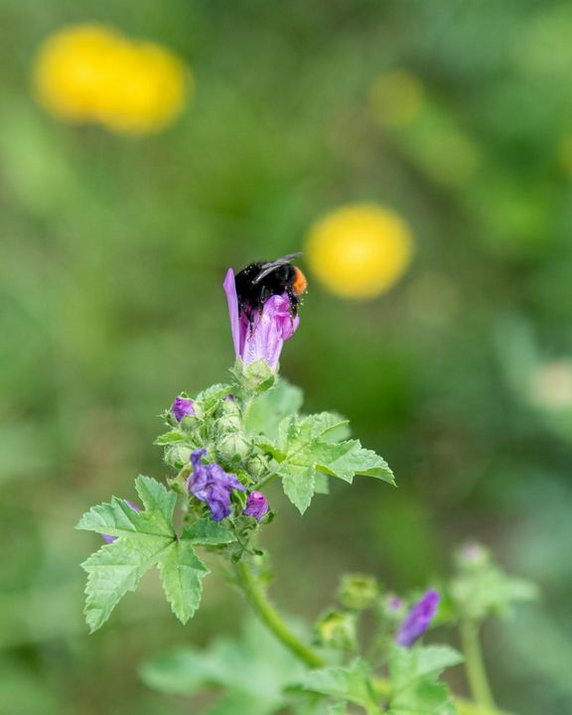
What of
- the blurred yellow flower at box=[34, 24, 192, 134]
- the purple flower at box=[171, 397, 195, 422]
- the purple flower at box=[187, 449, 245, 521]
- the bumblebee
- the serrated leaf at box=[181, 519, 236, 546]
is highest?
the blurred yellow flower at box=[34, 24, 192, 134]

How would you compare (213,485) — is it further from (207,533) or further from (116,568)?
(116,568)

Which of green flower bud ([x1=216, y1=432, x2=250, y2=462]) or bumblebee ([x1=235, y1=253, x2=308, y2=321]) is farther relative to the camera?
bumblebee ([x1=235, y1=253, x2=308, y2=321])

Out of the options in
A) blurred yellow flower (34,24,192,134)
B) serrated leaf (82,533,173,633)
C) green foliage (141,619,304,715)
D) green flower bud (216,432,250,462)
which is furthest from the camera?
blurred yellow flower (34,24,192,134)

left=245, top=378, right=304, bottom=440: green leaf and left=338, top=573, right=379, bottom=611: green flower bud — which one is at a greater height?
left=245, top=378, right=304, bottom=440: green leaf

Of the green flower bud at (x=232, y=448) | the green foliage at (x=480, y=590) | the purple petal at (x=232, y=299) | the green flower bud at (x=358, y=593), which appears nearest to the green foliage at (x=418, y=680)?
the green flower bud at (x=358, y=593)

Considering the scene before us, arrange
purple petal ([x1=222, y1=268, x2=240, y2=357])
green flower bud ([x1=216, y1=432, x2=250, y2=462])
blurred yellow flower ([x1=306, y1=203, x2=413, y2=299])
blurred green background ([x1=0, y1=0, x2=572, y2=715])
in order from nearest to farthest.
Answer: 1. green flower bud ([x1=216, y1=432, x2=250, y2=462])
2. purple petal ([x1=222, y1=268, x2=240, y2=357])
3. blurred green background ([x1=0, y1=0, x2=572, y2=715])
4. blurred yellow flower ([x1=306, y1=203, x2=413, y2=299])

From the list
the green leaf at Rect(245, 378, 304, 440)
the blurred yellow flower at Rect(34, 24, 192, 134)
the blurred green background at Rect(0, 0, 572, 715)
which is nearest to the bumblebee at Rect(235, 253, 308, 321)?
the green leaf at Rect(245, 378, 304, 440)

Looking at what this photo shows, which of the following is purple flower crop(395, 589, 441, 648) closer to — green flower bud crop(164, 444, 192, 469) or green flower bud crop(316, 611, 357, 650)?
green flower bud crop(316, 611, 357, 650)
